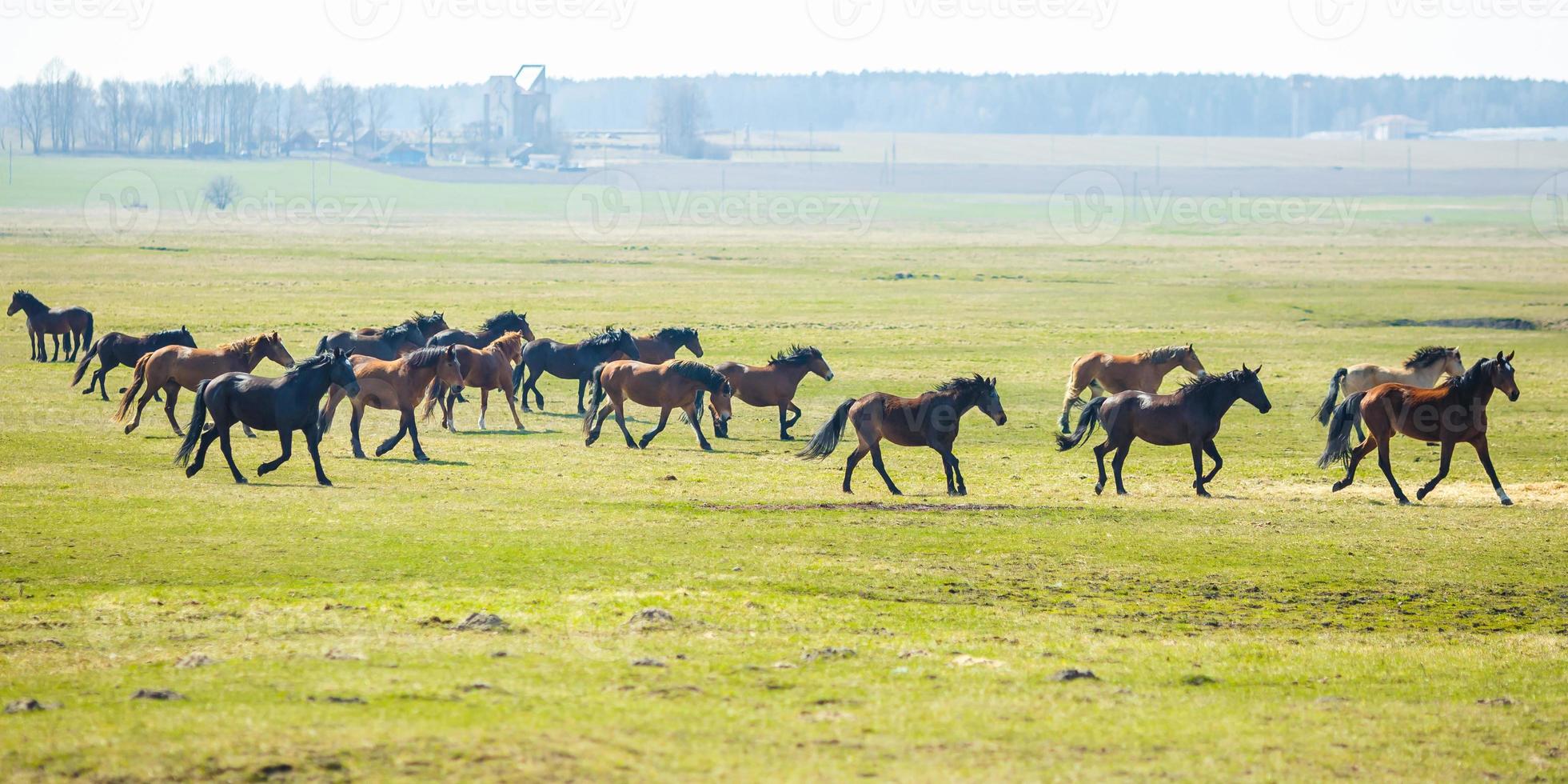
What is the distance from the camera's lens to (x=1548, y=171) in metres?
173

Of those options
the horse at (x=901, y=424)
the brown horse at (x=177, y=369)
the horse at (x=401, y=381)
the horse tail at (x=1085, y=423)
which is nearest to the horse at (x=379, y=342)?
the brown horse at (x=177, y=369)

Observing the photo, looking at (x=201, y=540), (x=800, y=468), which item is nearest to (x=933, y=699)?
(x=201, y=540)

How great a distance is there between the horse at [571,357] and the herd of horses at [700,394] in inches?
1.2

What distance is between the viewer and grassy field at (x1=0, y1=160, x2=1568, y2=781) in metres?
8.09

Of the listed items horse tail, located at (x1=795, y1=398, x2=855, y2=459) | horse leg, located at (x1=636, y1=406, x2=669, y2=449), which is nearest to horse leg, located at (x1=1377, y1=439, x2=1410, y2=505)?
horse tail, located at (x1=795, y1=398, x2=855, y2=459)

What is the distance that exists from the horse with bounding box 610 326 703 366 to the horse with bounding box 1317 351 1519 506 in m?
12.0

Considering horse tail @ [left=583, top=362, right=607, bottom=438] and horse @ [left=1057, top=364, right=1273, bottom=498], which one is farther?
horse tail @ [left=583, top=362, right=607, bottom=438]

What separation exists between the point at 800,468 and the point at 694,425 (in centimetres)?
268

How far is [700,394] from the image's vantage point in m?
22.0

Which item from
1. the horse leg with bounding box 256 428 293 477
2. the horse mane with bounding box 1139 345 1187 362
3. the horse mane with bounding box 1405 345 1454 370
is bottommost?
the horse leg with bounding box 256 428 293 477

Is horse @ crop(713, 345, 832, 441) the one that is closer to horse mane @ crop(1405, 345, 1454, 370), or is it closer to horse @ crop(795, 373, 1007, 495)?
horse @ crop(795, 373, 1007, 495)

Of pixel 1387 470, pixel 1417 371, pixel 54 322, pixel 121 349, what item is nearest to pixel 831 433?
pixel 1387 470

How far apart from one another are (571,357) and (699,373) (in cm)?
486

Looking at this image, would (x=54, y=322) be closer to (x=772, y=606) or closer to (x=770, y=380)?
(x=770, y=380)
